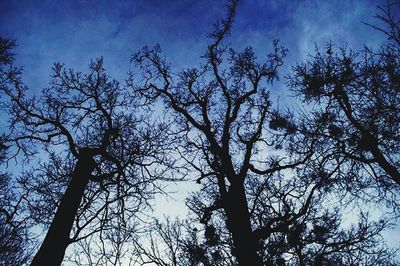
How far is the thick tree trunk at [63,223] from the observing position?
5356mm

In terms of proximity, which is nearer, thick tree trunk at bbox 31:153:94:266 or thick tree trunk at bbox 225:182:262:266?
thick tree trunk at bbox 31:153:94:266

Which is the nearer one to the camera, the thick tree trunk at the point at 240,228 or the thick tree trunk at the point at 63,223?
the thick tree trunk at the point at 63,223

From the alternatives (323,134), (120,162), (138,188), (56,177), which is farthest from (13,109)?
(323,134)

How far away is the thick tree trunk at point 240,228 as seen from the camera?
265 inches

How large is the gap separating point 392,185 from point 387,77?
162 inches

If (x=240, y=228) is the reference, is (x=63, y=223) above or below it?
below

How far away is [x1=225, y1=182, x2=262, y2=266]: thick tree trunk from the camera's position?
672cm

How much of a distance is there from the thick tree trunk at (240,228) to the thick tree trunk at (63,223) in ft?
11.8

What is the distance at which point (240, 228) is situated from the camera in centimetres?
717

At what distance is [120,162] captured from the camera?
27.6 ft

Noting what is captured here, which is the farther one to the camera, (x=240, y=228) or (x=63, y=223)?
(x=240, y=228)

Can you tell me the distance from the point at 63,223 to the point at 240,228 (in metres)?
3.90

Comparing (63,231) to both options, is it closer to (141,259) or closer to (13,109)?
(13,109)

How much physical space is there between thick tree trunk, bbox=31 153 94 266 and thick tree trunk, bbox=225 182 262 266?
11.8 feet
